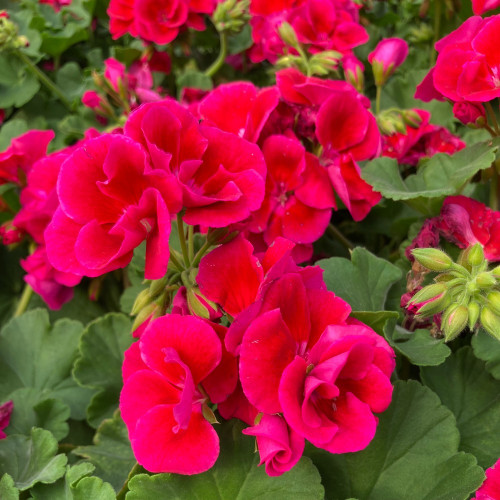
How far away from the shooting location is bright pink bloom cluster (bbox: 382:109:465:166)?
3.38 ft

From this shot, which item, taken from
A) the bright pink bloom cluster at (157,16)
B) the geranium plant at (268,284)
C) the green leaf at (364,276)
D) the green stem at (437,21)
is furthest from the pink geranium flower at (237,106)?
the green stem at (437,21)

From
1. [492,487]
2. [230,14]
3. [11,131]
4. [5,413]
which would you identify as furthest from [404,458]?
[11,131]

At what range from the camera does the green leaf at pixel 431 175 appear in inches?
32.3

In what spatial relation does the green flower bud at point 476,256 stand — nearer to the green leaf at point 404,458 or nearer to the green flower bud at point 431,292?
the green flower bud at point 431,292

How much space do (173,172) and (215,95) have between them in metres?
0.18

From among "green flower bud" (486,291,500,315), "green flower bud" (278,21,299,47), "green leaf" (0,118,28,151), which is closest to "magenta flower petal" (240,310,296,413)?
"green flower bud" (486,291,500,315)

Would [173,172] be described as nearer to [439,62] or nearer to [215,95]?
[215,95]

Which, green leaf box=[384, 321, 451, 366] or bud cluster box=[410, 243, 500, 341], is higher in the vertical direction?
bud cluster box=[410, 243, 500, 341]

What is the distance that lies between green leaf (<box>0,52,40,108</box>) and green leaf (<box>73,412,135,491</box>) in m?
0.92

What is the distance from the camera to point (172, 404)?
62 cm

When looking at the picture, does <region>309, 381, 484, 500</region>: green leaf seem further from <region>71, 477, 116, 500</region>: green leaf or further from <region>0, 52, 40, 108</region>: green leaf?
<region>0, 52, 40, 108</region>: green leaf

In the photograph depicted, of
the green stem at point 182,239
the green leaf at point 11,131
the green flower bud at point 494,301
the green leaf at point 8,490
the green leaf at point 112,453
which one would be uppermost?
the green stem at point 182,239

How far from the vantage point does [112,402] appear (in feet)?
3.34

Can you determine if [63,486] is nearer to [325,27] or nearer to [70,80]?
[325,27]
